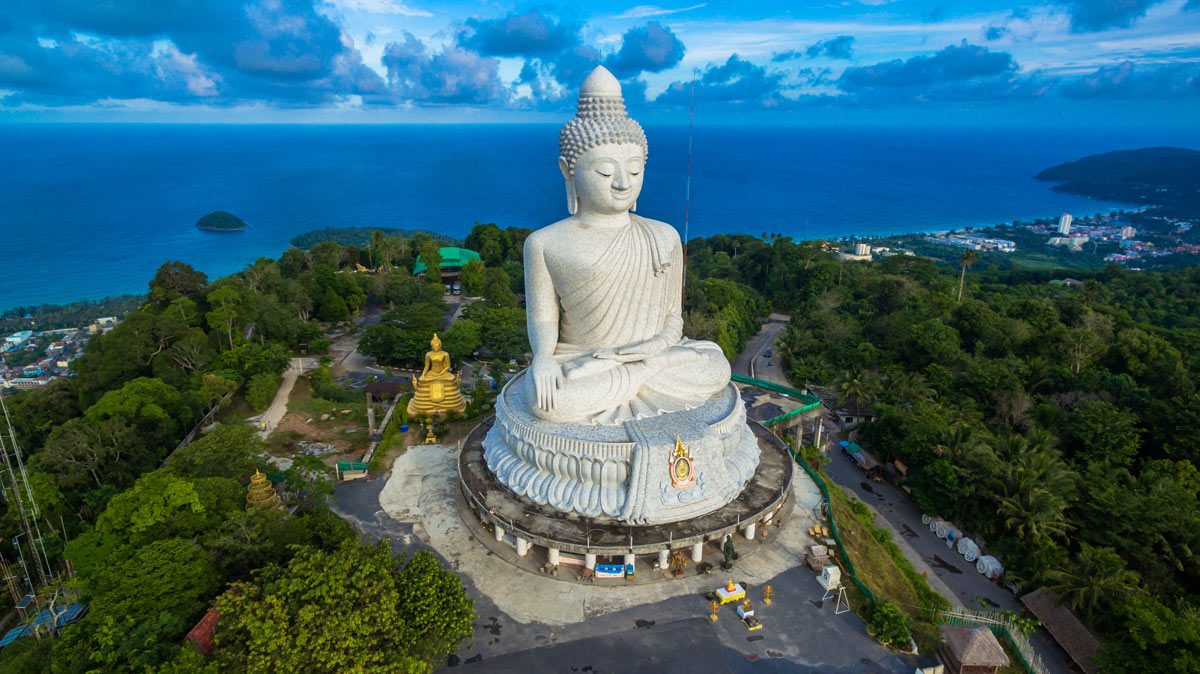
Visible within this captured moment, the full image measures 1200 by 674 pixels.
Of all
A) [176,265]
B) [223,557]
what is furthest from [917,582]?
[176,265]

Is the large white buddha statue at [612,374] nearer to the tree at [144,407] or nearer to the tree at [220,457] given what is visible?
the tree at [220,457]

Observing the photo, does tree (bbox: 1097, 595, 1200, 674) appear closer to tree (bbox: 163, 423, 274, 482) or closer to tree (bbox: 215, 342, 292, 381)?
tree (bbox: 163, 423, 274, 482)

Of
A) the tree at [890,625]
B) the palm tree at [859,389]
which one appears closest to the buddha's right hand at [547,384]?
the tree at [890,625]

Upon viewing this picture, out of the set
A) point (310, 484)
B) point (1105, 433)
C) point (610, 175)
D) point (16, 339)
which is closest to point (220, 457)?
point (310, 484)

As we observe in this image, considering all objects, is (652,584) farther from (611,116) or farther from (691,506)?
(611,116)

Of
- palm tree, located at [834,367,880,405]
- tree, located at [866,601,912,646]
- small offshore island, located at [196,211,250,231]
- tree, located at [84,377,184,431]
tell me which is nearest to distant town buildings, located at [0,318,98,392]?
tree, located at [84,377,184,431]
